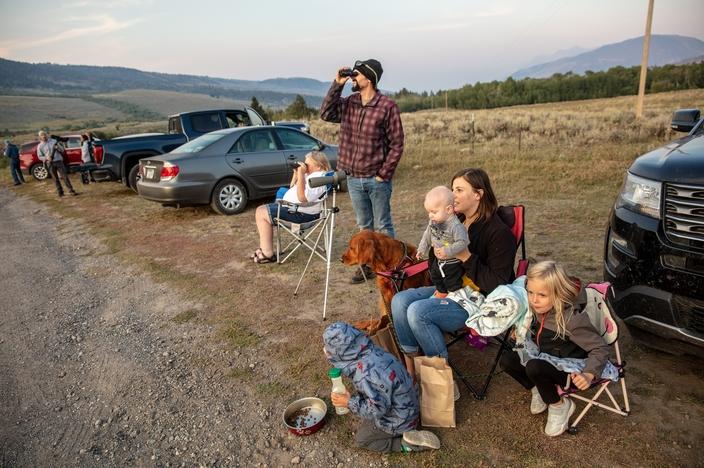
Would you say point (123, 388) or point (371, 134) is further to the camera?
point (371, 134)

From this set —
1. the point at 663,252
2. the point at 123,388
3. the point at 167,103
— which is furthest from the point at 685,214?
the point at 167,103

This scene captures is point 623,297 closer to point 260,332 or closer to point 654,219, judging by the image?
point 654,219

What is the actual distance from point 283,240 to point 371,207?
2.14m

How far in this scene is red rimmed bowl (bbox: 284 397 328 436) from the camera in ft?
8.38

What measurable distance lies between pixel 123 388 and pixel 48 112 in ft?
361

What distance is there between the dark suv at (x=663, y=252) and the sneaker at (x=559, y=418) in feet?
2.16

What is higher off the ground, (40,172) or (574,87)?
(574,87)

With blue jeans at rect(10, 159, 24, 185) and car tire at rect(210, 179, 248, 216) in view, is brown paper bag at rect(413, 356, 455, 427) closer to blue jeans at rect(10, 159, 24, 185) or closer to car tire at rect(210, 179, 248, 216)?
car tire at rect(210, 179, 248, 216)

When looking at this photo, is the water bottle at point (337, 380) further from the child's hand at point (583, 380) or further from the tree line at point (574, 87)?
the tree line at point (574, 87)

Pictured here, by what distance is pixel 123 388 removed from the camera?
3205mm

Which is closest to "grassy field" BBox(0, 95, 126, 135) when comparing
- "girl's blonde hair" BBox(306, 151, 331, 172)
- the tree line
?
the tree line

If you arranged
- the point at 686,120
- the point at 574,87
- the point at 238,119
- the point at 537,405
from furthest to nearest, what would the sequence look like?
the point at 574,87 < the point at 238,119 < the point at 686,120 < the point at 537,405

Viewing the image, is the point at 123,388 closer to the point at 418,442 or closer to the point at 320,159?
the point at 418,442

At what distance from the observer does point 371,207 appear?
4.75 metres
